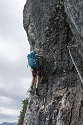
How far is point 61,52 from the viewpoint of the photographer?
15203mm

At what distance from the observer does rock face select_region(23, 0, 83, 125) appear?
528 inches

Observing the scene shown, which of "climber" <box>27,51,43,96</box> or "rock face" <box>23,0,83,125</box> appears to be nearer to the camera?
"rock face" <box>23,0,83,125</box>

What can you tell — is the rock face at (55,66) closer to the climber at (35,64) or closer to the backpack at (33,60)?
the climber at (35,64)

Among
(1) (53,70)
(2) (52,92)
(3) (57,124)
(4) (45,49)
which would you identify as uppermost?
(4) (45,49)

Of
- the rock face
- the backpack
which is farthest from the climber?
the rock face

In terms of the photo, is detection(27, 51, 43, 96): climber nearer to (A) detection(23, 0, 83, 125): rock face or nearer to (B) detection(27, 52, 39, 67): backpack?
(B) detection(27, 52, 39, 67): backpack

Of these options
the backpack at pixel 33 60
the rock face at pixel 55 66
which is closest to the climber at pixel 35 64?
the backpack at pixel 33 60

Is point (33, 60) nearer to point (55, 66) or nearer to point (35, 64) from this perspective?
point (35, 64)

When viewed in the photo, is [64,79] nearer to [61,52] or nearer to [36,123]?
[61,52]

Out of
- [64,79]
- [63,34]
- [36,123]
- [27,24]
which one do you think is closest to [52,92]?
[64,79]

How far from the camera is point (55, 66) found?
1543 cm

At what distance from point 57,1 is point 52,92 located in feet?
18.5

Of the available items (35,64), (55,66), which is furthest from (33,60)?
(55,66)

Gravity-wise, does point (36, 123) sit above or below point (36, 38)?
below
